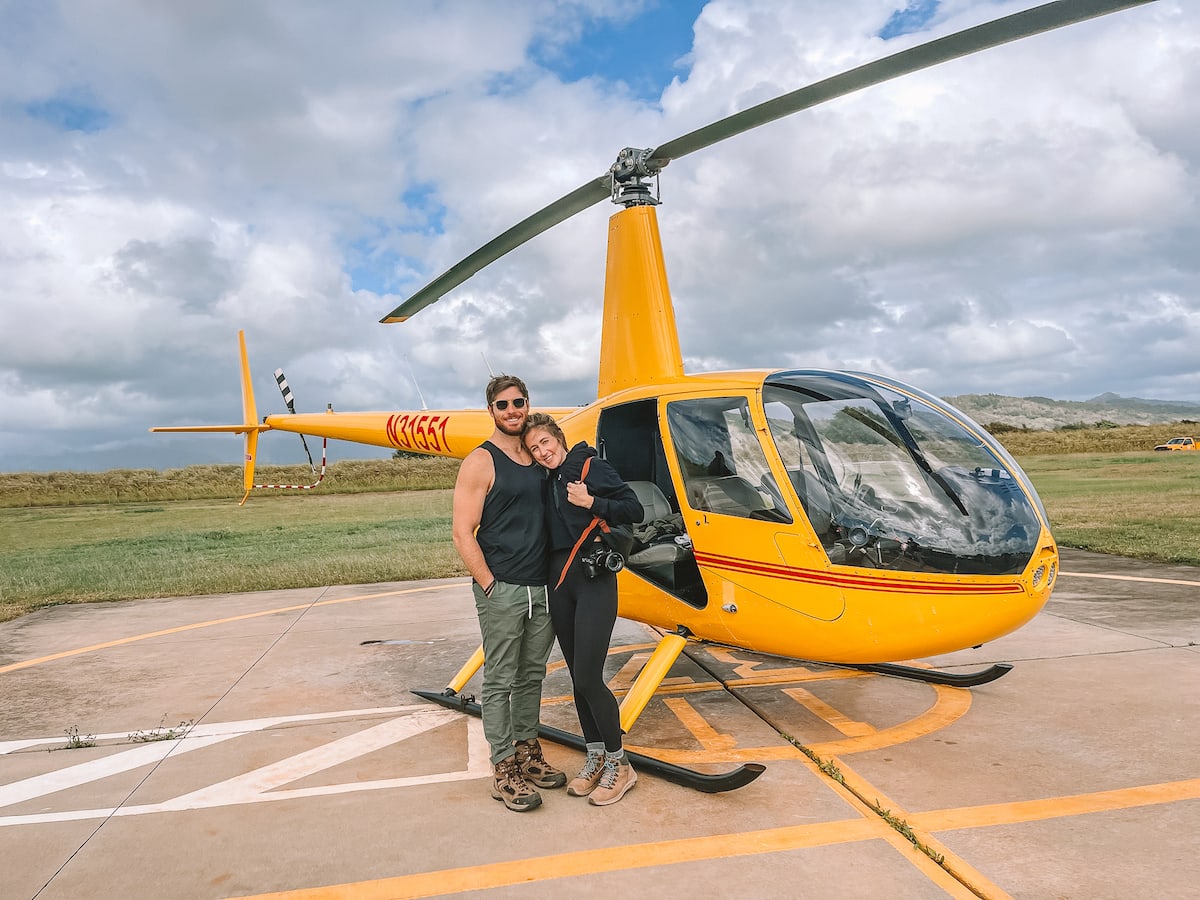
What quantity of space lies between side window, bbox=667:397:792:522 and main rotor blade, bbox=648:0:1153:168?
180cm

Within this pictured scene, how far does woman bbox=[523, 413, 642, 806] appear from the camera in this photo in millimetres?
3645

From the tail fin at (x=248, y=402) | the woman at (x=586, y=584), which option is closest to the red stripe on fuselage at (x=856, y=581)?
the woman at (x=586, y=584)

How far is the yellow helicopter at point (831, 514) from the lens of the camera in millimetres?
3861

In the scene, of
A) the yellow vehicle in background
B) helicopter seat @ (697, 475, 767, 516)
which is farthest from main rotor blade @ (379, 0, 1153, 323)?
the yellow vehicle in background

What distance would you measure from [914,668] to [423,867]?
3.88 m

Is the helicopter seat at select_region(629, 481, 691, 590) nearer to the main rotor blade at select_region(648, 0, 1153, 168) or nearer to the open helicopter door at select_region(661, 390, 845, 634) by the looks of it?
the open helicopter door at select_region(661, 390, 845, 634)

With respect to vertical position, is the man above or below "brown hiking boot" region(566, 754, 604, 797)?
above

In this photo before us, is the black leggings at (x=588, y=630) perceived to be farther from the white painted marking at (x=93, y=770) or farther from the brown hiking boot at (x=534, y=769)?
the white painted marking at (x=93, y=770)

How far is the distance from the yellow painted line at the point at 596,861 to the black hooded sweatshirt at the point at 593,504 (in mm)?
1336

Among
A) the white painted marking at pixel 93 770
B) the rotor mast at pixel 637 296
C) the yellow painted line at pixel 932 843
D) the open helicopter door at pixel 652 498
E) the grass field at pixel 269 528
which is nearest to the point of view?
the yellow painted line at pixel 932 843

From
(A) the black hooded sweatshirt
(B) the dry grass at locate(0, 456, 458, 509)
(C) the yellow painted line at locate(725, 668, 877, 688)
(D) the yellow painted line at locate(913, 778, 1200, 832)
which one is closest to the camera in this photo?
(D) the yellow painted line at locate(913, 778, 1200, 832)

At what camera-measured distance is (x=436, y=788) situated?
156 inches

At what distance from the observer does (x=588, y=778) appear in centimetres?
382

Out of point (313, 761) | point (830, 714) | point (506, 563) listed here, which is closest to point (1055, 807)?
point (830, 714)
